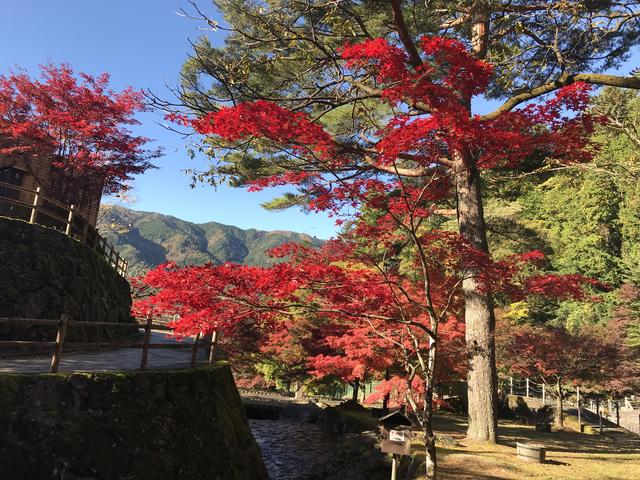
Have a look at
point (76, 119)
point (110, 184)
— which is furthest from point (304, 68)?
point (110, 184)

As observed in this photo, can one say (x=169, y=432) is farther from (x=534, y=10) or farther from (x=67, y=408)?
(x=534, y=10)

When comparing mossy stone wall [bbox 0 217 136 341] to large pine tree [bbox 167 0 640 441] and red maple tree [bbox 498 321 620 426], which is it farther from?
red maple tree [bbox 498 321 620 426]

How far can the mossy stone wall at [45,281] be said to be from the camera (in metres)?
9.81

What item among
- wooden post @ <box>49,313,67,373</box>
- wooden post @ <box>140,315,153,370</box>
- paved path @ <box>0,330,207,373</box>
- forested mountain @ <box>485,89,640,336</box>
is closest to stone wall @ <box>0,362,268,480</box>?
wooden post @ <box>49,313,67,373</box>

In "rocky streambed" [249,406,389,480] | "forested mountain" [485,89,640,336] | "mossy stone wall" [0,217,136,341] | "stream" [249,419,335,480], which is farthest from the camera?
"forested mountain" [485,89,640,336]

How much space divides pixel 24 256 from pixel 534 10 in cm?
1379

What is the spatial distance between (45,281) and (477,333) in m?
10.7

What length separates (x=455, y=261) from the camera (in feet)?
29.6

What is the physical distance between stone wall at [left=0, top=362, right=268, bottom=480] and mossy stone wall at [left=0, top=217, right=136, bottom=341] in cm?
482

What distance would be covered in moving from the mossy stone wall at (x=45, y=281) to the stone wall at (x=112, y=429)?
4.82 meters

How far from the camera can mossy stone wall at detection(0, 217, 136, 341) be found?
981 centimetres

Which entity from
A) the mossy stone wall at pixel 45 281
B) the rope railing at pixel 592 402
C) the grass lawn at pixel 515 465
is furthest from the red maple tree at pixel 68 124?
the rope railing at pixel 592 402

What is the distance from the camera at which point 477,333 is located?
9.61 meters

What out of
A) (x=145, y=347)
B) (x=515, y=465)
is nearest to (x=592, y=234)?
(x=515, y=465)
